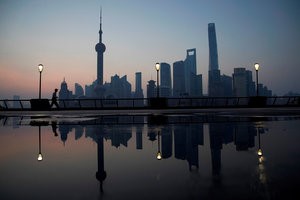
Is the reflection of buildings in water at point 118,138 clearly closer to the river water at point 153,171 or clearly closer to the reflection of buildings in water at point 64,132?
the river water at point 153,171

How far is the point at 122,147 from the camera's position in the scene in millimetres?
5930

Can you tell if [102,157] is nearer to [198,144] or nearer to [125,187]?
[125,187]

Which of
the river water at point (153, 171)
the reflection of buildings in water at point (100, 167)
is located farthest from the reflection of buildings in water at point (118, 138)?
the reflection of buildings in water at point (100, 167)

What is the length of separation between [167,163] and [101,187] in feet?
4.99

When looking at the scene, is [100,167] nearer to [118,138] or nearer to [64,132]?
[118,138]

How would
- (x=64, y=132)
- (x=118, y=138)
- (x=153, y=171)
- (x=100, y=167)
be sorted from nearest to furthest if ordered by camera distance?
(x=153, y=171) < (x=100, y=167) < (x=118, y=138) < (x=64, y=132)

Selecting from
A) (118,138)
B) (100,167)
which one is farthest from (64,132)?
(100,167)


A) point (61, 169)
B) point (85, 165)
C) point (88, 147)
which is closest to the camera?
point (61, 169)

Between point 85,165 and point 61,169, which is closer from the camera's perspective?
point 61,169

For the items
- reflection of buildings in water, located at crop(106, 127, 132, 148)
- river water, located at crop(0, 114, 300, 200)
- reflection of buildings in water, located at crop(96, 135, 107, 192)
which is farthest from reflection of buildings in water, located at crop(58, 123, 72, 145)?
reflection of buildings in water, located at crop(96, 135, 107, 192)

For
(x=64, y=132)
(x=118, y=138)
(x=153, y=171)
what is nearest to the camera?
(x=153, y=171)

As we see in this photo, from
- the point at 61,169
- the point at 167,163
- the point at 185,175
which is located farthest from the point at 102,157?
the point at 185,175

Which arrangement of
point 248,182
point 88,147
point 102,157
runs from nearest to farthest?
1. point 248,182
2. point 102,157
3. point 88,147

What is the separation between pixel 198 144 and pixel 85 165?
287 cm
